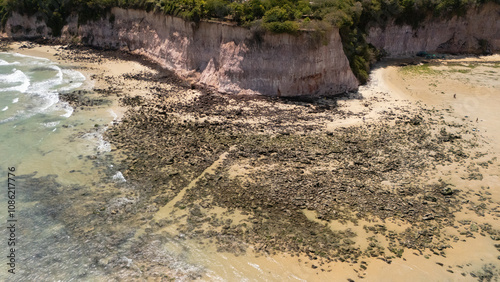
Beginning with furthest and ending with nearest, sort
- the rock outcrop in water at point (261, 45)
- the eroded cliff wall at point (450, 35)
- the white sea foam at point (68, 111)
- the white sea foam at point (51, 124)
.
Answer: the eroded cliff wall at point (450, 35), the rock outcrop in water at point (261, 45), the white sea foam at point (68, 111), the white sea foam at point (51, 124)

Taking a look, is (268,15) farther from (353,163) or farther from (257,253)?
(257,253)

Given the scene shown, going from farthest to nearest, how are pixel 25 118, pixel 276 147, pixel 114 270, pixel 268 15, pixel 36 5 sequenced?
pixel 36 5, pixel 268 15, pixel 25 118, pixel 276 147, pixel 114 270

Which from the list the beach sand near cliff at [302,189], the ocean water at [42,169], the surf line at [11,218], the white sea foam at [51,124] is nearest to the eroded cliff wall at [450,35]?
the beach sand near cliff at [302,189]

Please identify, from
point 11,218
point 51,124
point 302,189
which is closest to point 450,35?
point 302,189

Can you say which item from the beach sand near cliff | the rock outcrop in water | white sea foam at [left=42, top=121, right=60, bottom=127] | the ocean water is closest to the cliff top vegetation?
the rock outcrop in water

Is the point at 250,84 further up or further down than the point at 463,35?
further down

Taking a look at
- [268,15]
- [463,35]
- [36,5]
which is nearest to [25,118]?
[268,15]

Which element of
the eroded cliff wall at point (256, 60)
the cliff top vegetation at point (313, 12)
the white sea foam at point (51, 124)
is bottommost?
the white sea foam at point (51, 124)

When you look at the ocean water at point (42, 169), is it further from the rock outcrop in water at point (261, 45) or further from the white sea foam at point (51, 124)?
the rock outcrop in water at point (261, 45)
